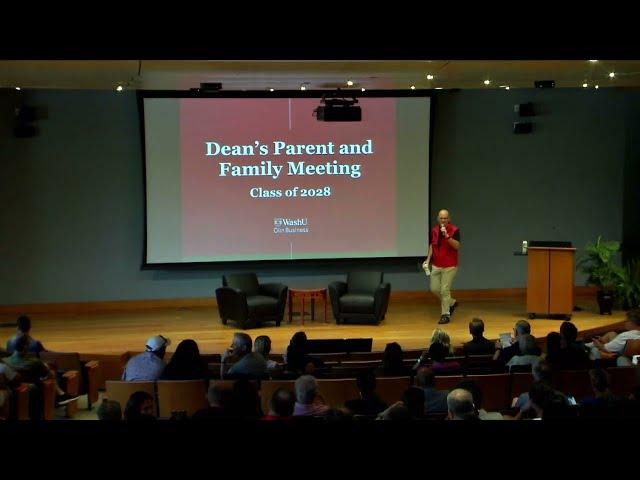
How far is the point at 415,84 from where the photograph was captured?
40.6 ft

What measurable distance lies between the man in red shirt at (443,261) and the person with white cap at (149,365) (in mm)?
5093

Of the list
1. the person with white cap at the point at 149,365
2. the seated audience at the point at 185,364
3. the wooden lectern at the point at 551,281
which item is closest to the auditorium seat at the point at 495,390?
the seated audience at the point at 185,364

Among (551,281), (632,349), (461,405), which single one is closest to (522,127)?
(551,281)

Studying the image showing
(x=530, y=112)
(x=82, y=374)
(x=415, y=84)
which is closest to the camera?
(x=82, y=374)

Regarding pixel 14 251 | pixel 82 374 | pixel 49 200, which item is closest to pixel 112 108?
pixel 49 200

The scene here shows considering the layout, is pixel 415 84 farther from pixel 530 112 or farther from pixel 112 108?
pixel 112 108

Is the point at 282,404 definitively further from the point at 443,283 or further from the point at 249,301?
the point at 443,283

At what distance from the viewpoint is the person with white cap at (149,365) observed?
7.46 m

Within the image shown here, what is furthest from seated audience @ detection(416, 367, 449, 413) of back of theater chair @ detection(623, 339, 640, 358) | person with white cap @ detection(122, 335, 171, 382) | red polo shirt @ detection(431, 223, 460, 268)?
red polo shirt @ detection(431, 223, 460, 268)

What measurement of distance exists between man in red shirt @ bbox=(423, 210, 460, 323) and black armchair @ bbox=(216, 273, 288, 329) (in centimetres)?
190
